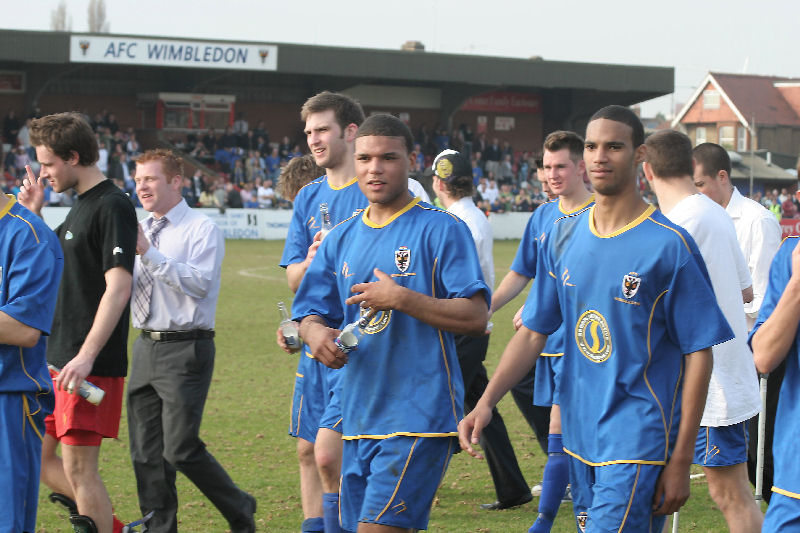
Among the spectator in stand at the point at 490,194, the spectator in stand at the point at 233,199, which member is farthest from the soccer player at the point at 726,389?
the spectator in stand at the point at 490,194

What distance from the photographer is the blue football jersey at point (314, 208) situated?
242 inches

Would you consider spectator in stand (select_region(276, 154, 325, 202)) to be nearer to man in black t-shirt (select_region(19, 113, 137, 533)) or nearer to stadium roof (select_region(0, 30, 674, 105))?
man in black t-shirt (select_region(19, 113, 137, 533))

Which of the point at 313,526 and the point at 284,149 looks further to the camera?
the point at 284,149

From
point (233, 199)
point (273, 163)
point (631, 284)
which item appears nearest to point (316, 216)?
point (631, 284)

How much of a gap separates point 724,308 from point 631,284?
68.2 inches

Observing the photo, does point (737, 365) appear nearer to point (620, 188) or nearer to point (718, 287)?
point (718, 287)

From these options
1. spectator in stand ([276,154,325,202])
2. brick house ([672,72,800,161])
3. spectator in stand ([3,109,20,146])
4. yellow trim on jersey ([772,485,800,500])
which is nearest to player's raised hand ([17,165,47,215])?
spectator in stand ([276,154,325,202])

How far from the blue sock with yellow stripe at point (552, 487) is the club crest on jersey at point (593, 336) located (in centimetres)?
239

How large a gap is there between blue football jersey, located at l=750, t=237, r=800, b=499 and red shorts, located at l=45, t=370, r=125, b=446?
3.47m

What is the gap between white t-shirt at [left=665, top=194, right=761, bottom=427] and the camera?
217 inches

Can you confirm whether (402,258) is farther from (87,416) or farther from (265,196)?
(265,196)

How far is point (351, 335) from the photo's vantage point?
14.3 feet

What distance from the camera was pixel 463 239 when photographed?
4496mm

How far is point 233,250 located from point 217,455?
20646 mm
